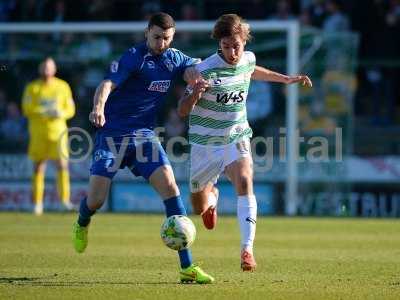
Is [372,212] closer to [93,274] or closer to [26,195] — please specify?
[26,195]

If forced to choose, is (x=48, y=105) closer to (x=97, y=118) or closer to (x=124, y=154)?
(x=124, y=154)

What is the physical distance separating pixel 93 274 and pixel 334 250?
3764 mm

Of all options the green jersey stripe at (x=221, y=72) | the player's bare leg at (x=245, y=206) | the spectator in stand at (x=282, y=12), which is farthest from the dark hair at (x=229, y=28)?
the spectator in stand at (x=282, y=12)

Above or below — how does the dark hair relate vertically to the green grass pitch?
above

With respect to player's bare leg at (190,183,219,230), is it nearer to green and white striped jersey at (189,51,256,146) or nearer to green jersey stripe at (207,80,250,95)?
green and white striped jersey at (189,51,256,146)

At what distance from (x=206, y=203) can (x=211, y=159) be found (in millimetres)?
859

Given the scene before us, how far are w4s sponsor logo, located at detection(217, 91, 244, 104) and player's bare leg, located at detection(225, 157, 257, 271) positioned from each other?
0.60 metres

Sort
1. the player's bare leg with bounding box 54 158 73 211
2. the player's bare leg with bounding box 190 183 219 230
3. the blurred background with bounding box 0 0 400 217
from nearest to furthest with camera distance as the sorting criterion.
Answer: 1. the player's bare leg with bounding box 190 183 219 230
2. the player's bare leg with bounding box 54 158 73 211
3. the blurred background with bounding box 0 0 400 217

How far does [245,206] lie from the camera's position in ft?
32.2

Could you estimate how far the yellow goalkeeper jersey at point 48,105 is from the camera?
18703 millimetres

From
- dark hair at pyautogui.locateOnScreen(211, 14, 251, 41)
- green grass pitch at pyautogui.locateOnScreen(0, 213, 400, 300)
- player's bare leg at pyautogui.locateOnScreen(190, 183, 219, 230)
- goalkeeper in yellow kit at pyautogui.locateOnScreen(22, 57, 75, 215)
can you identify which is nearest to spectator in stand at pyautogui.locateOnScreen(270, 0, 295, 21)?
goalkeeper in yellow kit at pyautogui.locateOnScreen(22, 57, 75, 215)

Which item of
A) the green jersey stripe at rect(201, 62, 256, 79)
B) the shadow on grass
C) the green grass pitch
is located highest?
the green jersey stripe at rect(201, 62, 256, 79)

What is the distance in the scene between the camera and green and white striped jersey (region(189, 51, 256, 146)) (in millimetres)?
10203

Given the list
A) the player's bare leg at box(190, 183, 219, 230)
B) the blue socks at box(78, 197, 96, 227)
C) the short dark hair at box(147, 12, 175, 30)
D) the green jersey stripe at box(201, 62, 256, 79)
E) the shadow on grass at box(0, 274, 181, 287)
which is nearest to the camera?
the shadow on grass at box(0, 274, 181, 287)
